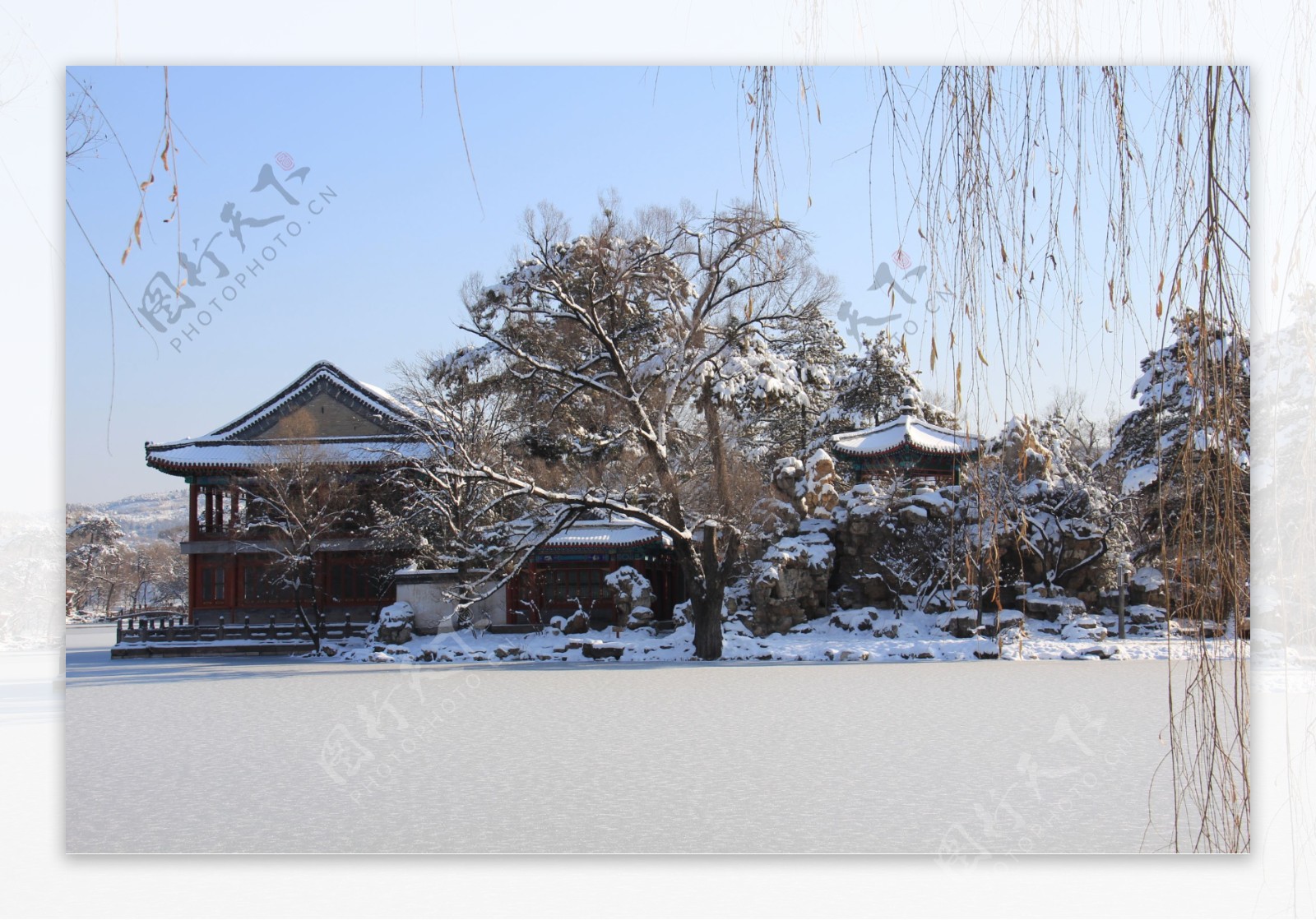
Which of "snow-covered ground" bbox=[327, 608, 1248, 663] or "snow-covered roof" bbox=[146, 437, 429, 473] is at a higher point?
"snow-covered roof" bbox=[146, 437, 429, 473]

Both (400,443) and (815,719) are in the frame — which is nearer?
(815,719)

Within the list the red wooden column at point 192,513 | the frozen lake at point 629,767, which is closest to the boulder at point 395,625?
the red wooden column at point 192,513

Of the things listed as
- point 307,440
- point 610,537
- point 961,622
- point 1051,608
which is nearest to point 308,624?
point 307,440

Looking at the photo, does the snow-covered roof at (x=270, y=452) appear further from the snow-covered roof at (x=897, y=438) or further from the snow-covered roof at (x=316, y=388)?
the snow-covered roof at (x=897, y=438)

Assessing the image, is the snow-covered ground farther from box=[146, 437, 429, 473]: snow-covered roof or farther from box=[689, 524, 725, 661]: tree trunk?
box=[146, 437, 429, 473]: snow-covered roof

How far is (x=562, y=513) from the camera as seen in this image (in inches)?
367

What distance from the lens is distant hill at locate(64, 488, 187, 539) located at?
11.4 meters

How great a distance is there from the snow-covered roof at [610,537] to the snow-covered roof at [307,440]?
178 cm

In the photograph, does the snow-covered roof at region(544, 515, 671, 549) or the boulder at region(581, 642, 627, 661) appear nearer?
the boulder at region(581, 642, 627, 661)

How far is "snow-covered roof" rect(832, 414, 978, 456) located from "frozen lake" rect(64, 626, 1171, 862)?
168 inches

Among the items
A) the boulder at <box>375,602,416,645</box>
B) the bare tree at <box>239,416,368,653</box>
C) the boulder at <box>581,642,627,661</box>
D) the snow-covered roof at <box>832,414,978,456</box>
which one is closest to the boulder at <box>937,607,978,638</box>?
the snow-covered roof at <box>832,414,978,456</box>
